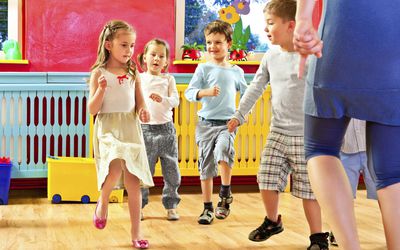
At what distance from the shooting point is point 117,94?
296 cm

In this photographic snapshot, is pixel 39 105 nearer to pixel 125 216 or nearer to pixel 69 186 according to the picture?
pixel 69 186

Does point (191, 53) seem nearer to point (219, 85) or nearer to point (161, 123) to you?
point (219, 85)

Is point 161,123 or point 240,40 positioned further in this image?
point 240,40

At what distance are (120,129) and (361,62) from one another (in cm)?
156

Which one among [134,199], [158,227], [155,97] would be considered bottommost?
[158,227]

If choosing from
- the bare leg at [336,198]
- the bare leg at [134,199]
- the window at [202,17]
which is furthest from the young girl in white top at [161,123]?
the bare leg at [336,198]

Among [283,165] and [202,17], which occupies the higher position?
[202,17]

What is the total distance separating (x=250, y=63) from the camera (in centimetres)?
498

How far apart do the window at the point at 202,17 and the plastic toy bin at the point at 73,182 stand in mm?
1201

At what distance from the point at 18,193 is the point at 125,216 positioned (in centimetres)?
119

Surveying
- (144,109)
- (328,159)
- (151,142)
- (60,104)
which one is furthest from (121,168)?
(60,104)

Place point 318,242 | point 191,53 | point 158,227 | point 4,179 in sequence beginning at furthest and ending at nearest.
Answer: point 191,53 → point 4,179 → point 158,227 → point 318,242

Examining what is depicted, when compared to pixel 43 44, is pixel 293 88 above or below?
below

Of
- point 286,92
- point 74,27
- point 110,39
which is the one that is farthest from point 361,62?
point 74,27
